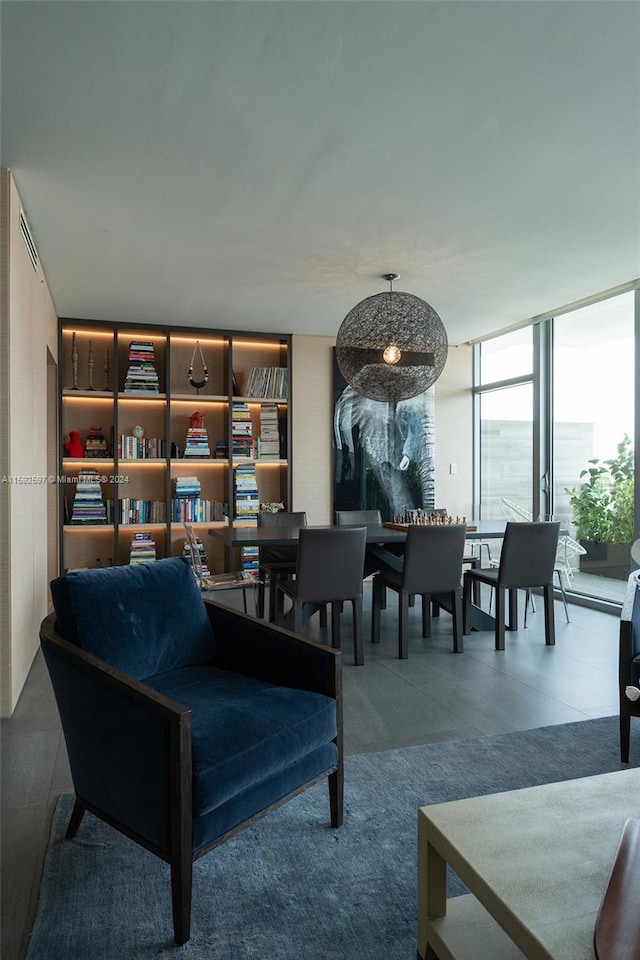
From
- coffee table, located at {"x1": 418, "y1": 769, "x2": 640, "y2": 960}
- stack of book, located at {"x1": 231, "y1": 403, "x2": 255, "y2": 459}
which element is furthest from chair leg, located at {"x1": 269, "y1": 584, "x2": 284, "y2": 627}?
coffee table, located at {"x1": 418, "y1": 769, "x2": 640, "y2": 960}

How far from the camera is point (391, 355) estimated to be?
446cm

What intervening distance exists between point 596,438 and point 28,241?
15.0ft

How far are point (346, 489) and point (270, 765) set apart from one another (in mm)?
5327

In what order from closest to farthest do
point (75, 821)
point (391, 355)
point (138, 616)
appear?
point (75, 821), point (138, 616), point (391, 355)

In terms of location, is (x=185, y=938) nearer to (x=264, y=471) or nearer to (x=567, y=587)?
(x=567, y=587)

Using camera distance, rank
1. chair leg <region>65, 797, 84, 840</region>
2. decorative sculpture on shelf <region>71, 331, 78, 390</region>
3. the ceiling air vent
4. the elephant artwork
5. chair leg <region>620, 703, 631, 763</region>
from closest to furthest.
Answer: chair leg <region>65, 797, 84, 840</region>
chair leg <region>620, 703, 631, 763</region>
the ceiling air vent
decorative sculpture on shelf <region>71, 331, 78, 390</region>
the elephant artwork

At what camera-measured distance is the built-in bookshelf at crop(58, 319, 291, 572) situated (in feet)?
20.9

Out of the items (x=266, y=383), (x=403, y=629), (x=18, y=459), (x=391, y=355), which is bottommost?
(x=403, y=629)

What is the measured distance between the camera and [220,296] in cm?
546

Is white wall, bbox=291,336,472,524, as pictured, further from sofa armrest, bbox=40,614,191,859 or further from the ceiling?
sofa armrest, bbox=40,614,191,859

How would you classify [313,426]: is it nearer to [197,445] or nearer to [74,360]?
[197,445]

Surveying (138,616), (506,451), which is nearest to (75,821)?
(138,616)

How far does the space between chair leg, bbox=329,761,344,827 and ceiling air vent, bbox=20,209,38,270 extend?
3180 mm

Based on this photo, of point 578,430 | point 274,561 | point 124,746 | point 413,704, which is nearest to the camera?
point 124,746
